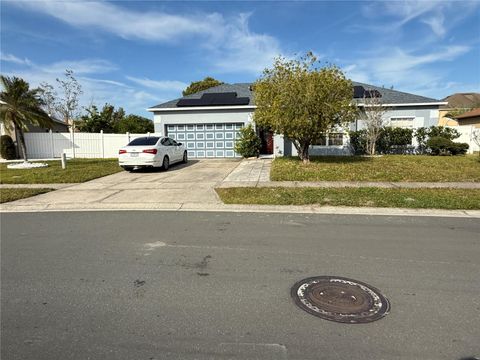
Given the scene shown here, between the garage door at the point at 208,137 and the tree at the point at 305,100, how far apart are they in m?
6.94

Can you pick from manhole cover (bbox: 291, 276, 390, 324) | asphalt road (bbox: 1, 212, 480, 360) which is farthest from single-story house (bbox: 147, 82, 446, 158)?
manhole cover (bbox: 291, 276, 390, 324)

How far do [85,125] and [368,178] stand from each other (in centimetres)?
3070

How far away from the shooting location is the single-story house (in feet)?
64.8

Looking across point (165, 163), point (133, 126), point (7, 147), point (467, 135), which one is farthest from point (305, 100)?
point (133, 126)

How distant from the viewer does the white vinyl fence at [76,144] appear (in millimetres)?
23094

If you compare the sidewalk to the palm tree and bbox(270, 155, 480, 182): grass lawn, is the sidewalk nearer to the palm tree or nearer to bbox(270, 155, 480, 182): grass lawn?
bbox(270, 155, 480, 182): grass lawn

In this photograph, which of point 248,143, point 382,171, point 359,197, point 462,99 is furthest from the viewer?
point 462,99

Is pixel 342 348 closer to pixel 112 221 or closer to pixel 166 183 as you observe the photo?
pixel 112 221

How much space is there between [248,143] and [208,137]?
10.4ft

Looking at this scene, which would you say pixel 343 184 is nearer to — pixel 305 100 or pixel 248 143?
pixel 305 100

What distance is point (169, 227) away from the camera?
6188 mm

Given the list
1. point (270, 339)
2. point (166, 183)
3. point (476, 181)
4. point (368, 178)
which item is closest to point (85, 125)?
point (166, 183)

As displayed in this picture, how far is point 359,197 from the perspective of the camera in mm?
8422

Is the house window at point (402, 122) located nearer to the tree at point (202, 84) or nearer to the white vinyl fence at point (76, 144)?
the white vinyl fence at point (76, 144)
